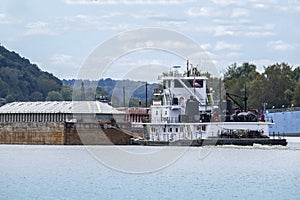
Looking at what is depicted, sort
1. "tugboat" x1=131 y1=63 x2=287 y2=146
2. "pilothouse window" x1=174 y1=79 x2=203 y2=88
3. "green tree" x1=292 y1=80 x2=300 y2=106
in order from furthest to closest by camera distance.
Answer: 1. "green tree" x1=292 y1=80 x2=300 y2=106
2. "pilothouse window" x1=174 y1=79 x2=203 y2=88
3. "tugboat" x1=131 y1=63 x2=287 y2=146

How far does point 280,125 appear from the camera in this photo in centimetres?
14438

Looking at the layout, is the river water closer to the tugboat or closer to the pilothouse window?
the tugboat

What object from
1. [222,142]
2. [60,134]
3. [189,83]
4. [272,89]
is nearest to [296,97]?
[272,89]

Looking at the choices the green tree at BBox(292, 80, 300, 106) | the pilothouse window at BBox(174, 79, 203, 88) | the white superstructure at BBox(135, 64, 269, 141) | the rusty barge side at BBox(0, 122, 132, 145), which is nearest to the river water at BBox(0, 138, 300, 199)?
the white superstructure at BBox(135, 64, 269, 141)

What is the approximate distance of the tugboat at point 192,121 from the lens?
99.7 metres

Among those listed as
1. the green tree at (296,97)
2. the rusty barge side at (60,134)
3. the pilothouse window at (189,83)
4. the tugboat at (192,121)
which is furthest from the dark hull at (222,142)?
the green tree at (296,97)

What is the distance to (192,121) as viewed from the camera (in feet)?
333

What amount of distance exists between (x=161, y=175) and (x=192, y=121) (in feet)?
109

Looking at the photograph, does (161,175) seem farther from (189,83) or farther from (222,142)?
(189,83)

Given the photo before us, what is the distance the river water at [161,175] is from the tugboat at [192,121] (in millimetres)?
1124

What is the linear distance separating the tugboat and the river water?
3.69 feet

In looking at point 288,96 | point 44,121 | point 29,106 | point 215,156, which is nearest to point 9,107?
point 29,106

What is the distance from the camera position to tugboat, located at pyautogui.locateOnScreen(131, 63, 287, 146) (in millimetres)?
99688

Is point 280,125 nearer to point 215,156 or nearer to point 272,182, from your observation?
point 215,156
